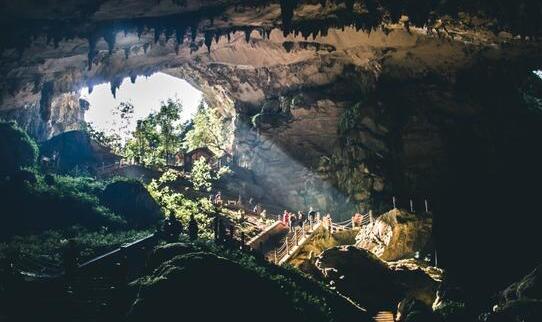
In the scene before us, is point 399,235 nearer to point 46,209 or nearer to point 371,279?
point 371,279

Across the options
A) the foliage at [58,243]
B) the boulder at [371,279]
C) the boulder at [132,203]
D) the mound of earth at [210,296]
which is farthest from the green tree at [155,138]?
the mound of earth at [210,296]

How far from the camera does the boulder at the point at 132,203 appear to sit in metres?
25.3

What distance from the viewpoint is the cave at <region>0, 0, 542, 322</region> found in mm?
25812

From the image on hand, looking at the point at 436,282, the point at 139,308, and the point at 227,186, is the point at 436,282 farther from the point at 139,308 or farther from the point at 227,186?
the point at 227,186

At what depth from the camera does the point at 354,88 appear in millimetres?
40344

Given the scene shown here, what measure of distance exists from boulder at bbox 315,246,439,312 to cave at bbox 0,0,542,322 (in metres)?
3.71

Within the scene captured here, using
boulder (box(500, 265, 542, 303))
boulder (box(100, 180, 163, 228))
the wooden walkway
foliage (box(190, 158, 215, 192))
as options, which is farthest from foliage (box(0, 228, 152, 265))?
boulder (box(500, 265, 542, 303))

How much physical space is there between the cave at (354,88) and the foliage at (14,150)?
5.04m

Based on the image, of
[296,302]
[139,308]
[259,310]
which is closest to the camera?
[139,308]

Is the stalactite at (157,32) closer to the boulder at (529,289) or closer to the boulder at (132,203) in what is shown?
the boulder at (132,203)

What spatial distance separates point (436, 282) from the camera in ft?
61.7

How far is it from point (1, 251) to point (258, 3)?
20.7 meters

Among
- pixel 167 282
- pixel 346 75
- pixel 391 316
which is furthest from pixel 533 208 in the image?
pixel 167 282

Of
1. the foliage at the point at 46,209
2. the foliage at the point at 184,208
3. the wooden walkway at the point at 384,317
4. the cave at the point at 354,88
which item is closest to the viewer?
the wooden walkway at the point at 384,317
